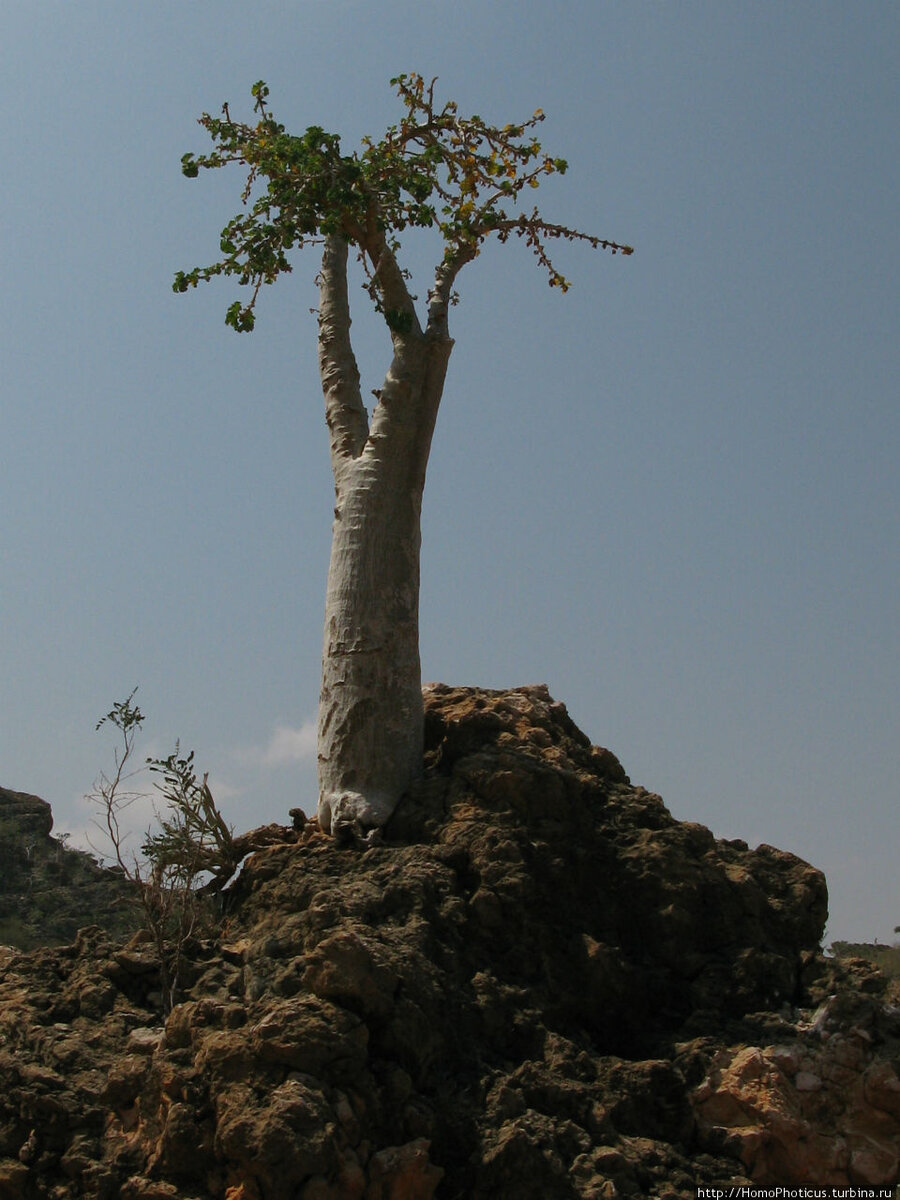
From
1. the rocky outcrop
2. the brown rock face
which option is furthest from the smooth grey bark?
the rocky outcrop

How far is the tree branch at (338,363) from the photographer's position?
6.94 meters

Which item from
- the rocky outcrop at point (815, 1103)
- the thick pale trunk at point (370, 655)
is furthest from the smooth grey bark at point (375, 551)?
the rocky outcrop at point (815, 1103)

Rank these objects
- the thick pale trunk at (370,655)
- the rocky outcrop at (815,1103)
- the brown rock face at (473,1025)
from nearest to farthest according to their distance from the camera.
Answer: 1. the brown rock face at (473,1025)
2. the rocky outcrop at (815,1103)
3. the thick pale trunk at (370,655)

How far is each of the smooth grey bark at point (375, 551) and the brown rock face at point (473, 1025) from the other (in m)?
0.27

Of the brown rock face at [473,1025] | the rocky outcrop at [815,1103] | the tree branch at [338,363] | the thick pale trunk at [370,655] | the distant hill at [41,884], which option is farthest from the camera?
A: the distant hill at [41,884]

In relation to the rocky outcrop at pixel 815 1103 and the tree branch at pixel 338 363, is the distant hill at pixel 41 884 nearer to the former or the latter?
the tree branch at pixel 338 363

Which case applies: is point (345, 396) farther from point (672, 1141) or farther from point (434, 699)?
point (672, 1141)

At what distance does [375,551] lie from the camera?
→ 21.0 ft

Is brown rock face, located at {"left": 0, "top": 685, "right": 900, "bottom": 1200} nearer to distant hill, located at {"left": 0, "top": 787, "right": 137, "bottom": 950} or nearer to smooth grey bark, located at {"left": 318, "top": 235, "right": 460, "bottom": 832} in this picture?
smooth grey bark, located at {"left": 318, "top": 235, "right": 460, "bottom": 832}

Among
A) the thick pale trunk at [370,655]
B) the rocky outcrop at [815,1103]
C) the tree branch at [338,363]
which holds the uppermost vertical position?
the tree branch at [338,363]

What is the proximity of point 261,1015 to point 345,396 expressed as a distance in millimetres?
3739

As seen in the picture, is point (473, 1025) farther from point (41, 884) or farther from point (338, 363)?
point (41, 884)

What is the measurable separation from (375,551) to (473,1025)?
101 inches

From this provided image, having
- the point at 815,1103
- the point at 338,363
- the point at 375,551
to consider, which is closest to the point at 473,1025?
the point at 815,1103
